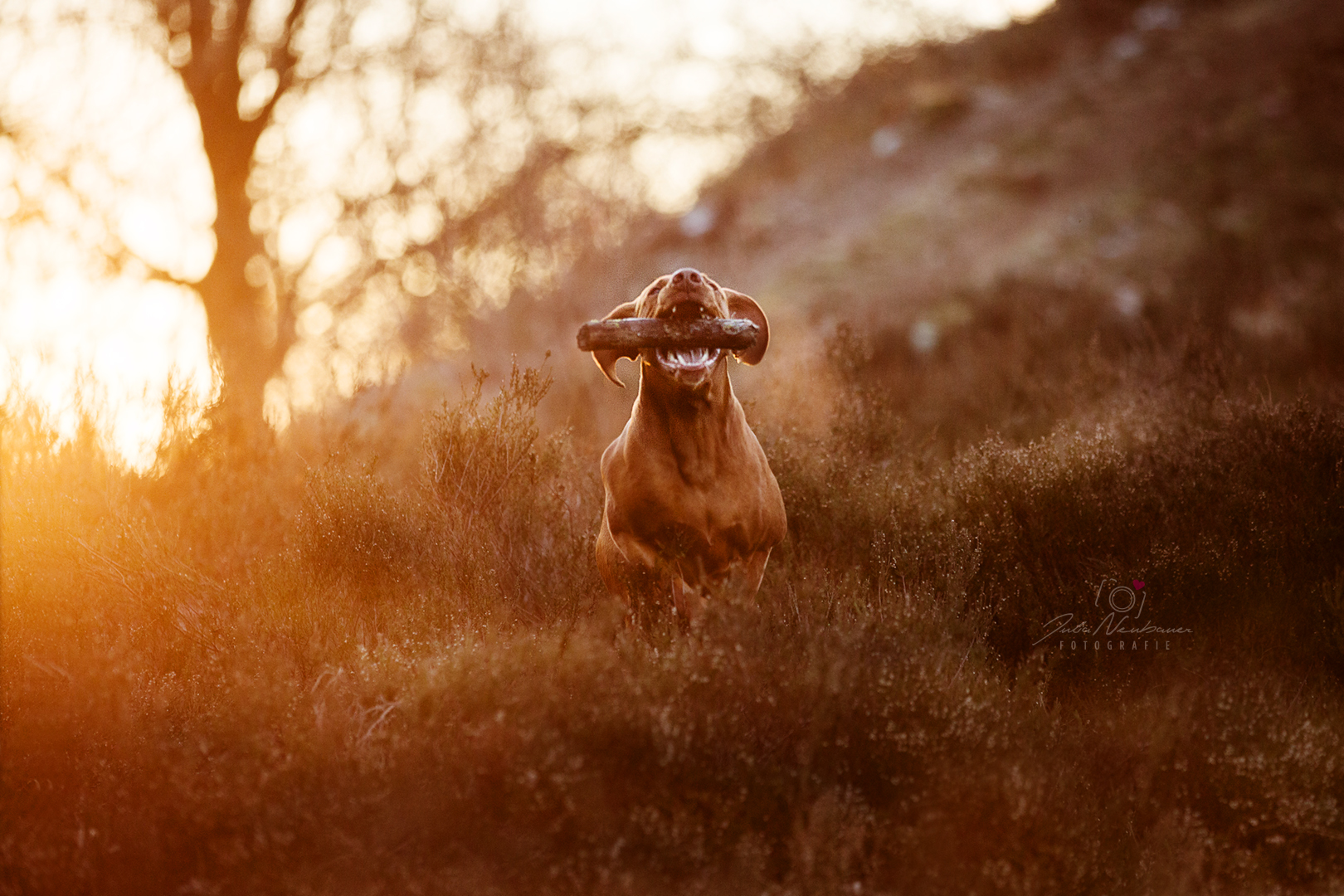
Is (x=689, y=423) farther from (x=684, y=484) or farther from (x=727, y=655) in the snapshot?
(x=727, y=655)

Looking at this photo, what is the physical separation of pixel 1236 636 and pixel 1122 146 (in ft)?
50.7

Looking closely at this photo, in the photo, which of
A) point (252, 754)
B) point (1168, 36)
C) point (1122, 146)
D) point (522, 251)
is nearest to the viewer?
point (252, 754)

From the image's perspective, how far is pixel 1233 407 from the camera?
5.81 m

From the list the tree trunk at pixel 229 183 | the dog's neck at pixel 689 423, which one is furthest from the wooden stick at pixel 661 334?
the tree trunk at pixel 229 183

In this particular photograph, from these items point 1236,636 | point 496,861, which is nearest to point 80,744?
point 496,861

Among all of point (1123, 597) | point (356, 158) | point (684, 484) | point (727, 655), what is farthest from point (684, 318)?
point (356, 158)

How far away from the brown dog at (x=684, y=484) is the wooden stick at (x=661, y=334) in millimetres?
58

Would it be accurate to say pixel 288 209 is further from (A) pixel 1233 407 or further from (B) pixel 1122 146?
(B) pixel 1122 146

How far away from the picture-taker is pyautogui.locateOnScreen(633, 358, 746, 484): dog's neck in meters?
4.53

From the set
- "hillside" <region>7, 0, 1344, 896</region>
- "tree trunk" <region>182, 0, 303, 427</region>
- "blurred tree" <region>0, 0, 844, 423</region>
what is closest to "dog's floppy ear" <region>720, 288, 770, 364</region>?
"hillside" <region>7, 0, 1344, 896</region>

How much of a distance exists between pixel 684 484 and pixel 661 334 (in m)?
0.69

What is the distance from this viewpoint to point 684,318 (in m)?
4.66

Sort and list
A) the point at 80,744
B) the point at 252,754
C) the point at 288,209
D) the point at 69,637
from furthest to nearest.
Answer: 1. the point at 288,209
2. the point at 69,637
3. the point at 80,744
4. the point at 252,754

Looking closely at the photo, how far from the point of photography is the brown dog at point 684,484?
447 centimetres
